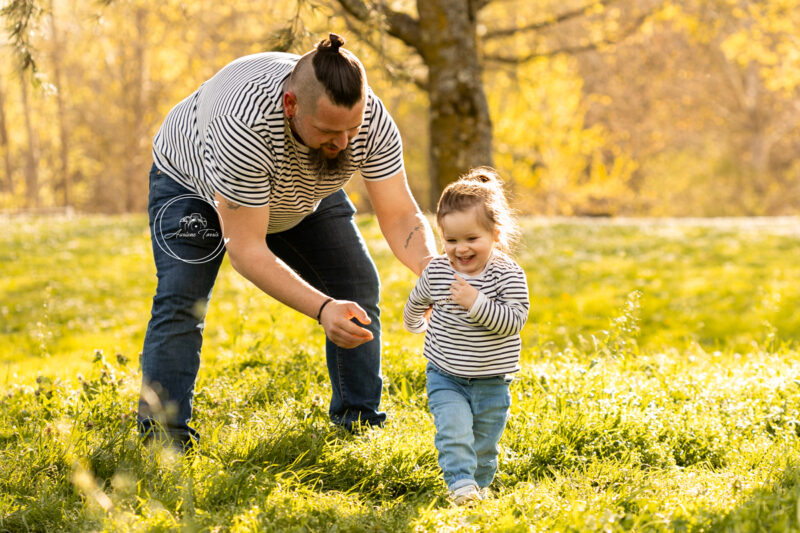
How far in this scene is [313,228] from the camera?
375 cm

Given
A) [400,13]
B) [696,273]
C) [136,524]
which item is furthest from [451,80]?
[136,524]

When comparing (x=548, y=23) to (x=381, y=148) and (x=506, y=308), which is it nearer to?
(x=381, y=148)

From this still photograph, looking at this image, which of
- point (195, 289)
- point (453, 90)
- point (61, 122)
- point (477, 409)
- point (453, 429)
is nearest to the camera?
point (453, 429)

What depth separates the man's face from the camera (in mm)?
2902

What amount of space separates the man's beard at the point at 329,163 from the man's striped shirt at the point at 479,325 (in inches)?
24.1

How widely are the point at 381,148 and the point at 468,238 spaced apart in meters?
0.68

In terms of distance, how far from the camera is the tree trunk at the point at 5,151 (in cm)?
2998

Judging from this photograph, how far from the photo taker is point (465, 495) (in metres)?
2.91

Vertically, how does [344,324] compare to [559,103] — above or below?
below

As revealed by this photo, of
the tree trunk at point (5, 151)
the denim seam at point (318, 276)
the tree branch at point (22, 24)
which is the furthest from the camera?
the tree trunk at point (5, 151)

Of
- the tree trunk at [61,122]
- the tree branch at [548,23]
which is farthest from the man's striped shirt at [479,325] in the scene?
the tree trunk at [61,122]

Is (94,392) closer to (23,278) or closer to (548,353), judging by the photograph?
(548,353)

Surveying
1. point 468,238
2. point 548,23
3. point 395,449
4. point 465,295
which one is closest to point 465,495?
point 395,449

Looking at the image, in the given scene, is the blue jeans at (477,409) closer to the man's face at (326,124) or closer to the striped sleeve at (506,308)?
the striped sleeve at (506,308)
